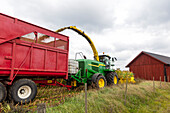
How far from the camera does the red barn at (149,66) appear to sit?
692 inches

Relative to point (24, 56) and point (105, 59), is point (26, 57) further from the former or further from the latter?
point (105, 59)

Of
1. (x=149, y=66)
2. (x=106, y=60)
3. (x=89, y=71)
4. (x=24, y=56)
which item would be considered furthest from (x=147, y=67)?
(x=24, y=56)

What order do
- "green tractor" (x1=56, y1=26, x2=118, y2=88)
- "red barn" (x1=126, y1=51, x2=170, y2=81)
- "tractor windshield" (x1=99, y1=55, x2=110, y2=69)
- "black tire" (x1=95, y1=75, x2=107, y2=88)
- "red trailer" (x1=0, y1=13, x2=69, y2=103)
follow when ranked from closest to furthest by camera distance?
"red trailer" (x1=0, y1=13, x2=69, y2=103) → "green tractor" (x1=56, y1=26, x2=118, y2=88) → "black tire" (x1=95, y1=75, x2=107, y2=88) → "tractor windshield" (x1=99, y1=55, x2=110, y2=69) → "red barn" (x1=126, y1=51, x2=170, y2=81)

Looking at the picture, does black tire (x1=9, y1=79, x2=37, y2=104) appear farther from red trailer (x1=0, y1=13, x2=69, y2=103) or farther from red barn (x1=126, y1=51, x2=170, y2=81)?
red barn (x1=126, y1=51, x2=170, y2=81)

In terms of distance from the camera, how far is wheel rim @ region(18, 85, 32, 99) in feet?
14.7

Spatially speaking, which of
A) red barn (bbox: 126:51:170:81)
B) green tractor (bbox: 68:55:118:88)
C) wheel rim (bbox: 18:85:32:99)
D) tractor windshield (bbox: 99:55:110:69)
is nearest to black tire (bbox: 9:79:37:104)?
wheel rim (bbox: 18:85:32:99)

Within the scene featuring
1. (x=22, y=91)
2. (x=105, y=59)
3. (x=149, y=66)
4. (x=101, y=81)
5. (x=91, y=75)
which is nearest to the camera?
(x=22, y=91)

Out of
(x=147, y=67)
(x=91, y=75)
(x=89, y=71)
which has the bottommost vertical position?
(x=91, y=75)

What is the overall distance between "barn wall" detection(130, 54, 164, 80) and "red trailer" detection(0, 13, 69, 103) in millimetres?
17364

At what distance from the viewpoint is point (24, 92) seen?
4.61m

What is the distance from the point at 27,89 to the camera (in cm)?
471

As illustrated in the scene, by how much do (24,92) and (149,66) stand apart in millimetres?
19750

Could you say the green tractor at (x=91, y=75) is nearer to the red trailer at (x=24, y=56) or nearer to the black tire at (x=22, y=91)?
the red trailer at (x=24, y=56)

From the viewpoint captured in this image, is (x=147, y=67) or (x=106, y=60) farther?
(x=147, y=67)
